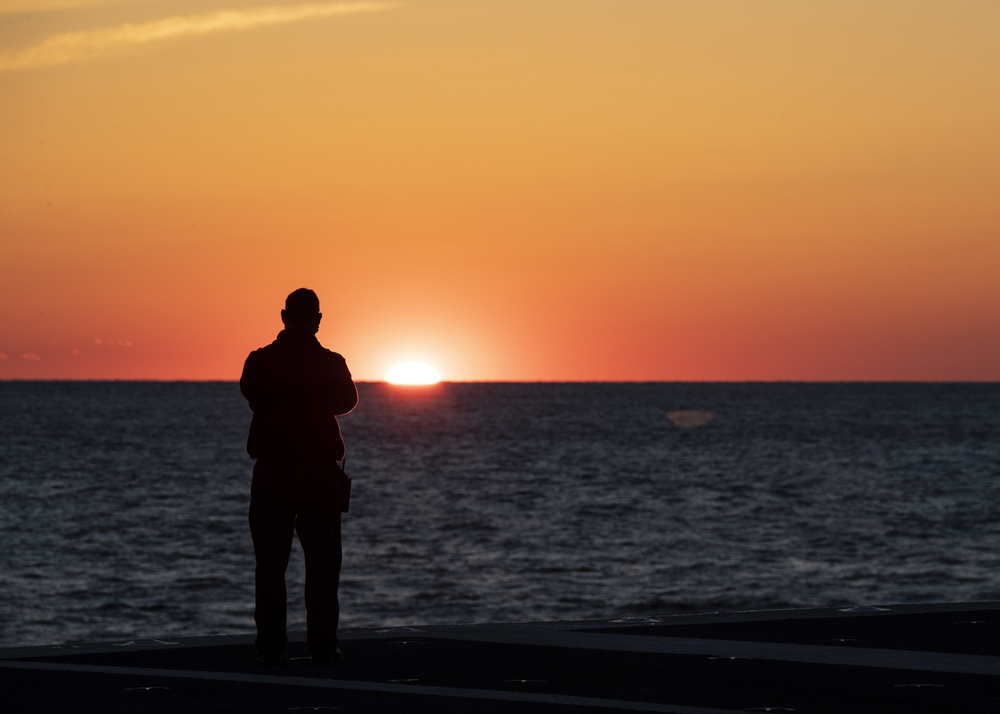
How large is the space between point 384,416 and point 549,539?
114 meters

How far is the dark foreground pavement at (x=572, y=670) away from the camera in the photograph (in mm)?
7238

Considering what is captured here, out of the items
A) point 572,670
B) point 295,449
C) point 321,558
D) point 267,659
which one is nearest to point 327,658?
point 267,659

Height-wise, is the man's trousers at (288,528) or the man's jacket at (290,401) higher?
the man's jacket at (290,401)

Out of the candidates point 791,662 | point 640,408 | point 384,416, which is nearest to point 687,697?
point 791,662

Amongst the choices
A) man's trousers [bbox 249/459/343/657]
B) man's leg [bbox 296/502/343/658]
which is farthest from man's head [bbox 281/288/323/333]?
man's leg [bbox 296/502/343/658]

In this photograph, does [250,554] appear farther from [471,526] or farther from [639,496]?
[639,496]

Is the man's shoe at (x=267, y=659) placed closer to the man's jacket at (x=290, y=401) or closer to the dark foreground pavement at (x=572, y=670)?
the dark foreground pavement at (x=572, y=670)

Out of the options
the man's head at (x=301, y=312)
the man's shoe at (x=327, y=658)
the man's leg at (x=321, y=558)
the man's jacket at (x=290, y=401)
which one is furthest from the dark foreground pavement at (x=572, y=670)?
the man's head at (x=301, y=312)

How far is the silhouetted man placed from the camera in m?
8.93

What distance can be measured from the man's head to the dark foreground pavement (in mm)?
1747

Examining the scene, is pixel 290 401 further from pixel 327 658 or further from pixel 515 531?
pixel 515 531

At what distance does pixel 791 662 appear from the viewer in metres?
8.51

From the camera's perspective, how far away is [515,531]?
160ft

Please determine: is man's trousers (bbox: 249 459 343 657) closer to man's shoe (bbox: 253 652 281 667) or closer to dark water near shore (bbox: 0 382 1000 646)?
man's shoe (bbox: 253 652 281 667)
